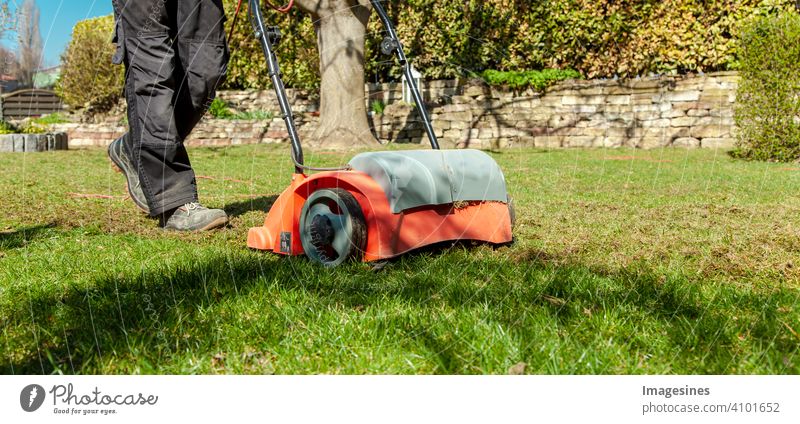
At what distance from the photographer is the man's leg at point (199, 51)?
12.3ft

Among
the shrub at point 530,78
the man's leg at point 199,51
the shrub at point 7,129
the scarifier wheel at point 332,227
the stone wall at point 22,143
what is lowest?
the stone wall at point 22,143

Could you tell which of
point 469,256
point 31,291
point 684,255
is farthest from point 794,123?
point 31,291

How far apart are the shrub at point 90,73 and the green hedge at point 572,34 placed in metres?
4.56

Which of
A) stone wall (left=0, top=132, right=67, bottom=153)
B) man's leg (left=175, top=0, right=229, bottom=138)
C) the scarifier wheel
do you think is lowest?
stone wall (left=0, top=132, right=67, bottom=153)

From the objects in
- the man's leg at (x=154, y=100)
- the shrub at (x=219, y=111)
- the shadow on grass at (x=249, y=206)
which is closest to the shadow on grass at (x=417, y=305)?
the man's leg at (x=154, y=100)

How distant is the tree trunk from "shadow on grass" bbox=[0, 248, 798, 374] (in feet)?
25.0

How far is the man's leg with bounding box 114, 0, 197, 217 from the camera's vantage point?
3559 millimetres

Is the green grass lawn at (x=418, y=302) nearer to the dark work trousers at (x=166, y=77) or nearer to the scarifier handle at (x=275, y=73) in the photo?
the dark work trousers at (x=166, y=77)

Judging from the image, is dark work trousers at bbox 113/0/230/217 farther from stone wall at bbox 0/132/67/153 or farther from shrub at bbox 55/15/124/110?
shrub at bbox 55/15/124/110

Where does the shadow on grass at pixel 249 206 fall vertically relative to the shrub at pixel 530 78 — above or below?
below

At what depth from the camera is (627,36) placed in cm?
1149

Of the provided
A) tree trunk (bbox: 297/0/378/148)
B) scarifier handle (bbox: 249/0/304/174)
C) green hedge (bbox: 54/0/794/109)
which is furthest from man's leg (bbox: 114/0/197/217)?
green hedge (bbox: 54/0/794/109)

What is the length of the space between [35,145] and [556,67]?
8383 millimetres
